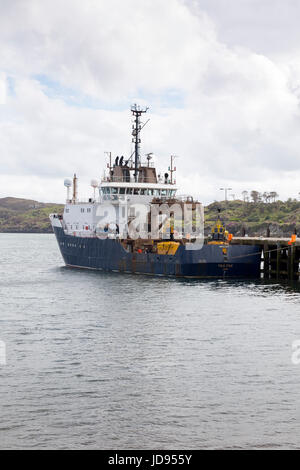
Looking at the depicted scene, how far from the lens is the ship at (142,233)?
5441 centimetres

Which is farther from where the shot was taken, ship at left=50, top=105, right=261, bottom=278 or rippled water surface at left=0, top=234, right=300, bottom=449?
ship at left=50, top=105, right=261, bottom=278

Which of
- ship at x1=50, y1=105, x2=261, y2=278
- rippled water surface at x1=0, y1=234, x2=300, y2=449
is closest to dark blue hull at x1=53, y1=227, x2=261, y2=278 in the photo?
ship at x1=50, y1=105, x2=261, y2=278

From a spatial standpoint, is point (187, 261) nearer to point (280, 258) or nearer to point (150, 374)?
point (280, 258)

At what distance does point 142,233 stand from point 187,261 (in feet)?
34.2

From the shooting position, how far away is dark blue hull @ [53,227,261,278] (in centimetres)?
5372

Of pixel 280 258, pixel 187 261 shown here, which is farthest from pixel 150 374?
pixel 280 258

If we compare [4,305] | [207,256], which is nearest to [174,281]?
[207,256]

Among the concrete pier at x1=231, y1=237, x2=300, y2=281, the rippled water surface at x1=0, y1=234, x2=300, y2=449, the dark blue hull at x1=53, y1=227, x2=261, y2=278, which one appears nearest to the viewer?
the rippled water surface at x1=0, y1=234, x2=300, y2=449

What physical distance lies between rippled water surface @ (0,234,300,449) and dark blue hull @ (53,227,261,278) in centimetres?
1276

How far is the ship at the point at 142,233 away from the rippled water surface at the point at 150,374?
13.3m

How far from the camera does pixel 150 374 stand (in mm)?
21484

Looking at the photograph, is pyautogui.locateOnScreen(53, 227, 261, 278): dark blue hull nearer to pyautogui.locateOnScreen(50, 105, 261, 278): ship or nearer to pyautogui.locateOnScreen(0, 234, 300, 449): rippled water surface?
pyautogui.locateOnScreen(50, 105, 261, 278): ship

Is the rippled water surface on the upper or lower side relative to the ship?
lower

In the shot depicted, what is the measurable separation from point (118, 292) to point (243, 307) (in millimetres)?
12017
